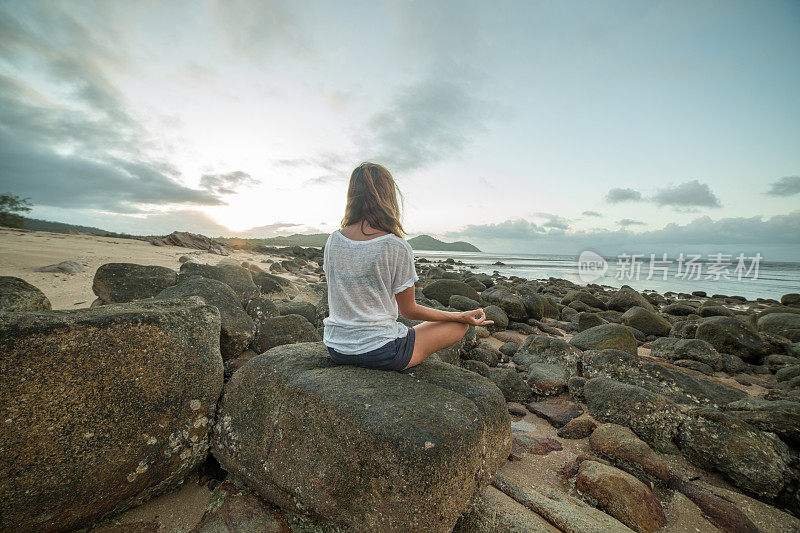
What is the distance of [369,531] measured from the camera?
65.9 inches

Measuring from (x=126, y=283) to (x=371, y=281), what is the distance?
151 inches

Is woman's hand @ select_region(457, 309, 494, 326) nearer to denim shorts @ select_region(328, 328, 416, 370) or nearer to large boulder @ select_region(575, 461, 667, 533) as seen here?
denim shorts @ select_region(328, 328, 416, 370)

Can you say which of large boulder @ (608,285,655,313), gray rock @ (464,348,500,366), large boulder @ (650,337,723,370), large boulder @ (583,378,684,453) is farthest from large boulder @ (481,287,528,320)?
large boulder @ (608,285,655,313)

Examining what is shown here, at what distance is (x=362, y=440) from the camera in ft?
5.76

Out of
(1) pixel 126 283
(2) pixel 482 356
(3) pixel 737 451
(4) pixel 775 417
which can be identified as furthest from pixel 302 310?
(4) pixel 775 417

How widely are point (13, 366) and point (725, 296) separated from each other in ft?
88.2

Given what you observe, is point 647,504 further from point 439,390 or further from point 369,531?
point 369,531

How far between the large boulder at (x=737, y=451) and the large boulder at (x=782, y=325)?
8.52m

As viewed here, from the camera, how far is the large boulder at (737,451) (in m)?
2.59

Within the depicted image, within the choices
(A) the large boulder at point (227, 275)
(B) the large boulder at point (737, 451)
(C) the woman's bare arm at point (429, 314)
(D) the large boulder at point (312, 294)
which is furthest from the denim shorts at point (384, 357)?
(D) the large boulder at point (312, 294)

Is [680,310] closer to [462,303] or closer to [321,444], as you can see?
[462,303]

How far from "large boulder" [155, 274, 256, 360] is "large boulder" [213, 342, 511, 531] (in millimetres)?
1152

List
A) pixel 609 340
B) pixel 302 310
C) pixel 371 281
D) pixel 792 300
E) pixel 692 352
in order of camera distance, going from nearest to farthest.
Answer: pixel 371 281 → pixel 609 340 → pixel 302 310 → pixel 692 352 → pixel 792 300

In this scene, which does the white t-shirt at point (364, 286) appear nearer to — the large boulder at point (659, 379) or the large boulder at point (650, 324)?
the large boulder at point (659, 379)
